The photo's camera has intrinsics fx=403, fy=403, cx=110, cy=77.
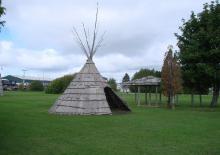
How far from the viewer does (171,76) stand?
93.0ft

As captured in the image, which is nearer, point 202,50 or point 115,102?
point 115,102

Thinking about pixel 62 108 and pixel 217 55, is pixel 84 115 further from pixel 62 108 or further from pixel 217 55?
pixel 217 55

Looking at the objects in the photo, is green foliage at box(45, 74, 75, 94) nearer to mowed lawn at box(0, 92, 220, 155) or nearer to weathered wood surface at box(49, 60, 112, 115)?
weathered wood surface at box(49, 60, 112, 115)

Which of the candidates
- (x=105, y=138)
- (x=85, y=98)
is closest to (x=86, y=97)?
(x=85, y=98)

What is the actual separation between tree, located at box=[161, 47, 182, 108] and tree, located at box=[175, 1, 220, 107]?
1188 mm

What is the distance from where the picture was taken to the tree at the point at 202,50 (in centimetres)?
2815

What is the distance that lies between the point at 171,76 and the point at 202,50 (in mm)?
3071

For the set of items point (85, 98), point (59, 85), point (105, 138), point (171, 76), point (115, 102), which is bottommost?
point (105, 138)

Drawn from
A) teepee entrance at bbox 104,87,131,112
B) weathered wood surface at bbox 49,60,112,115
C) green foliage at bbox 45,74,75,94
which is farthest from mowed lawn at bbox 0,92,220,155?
green foliage at bbox 45,74,75,94

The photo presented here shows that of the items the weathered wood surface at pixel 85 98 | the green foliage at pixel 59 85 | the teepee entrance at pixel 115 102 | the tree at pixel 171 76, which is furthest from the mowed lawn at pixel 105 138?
the green foliage at pixel 59 85

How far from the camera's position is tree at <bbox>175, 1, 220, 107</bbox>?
2815cm

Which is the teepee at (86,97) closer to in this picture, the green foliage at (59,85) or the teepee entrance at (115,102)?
the teepee entrance at (115,102)

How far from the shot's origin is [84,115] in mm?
20344

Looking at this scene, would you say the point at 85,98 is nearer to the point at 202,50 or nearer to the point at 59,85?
the point at 202,50
